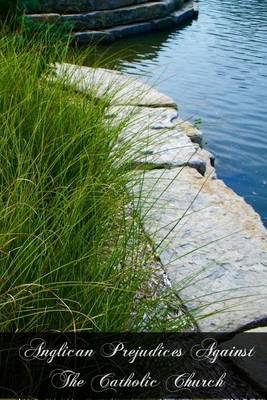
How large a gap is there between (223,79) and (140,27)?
4673 mm

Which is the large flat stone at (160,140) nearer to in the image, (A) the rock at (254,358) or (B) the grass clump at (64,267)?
(B) the grass clump at (64,267)

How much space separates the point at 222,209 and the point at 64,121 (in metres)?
0.85

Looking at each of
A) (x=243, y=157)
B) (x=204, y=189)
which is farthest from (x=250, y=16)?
(x=204, y=189)

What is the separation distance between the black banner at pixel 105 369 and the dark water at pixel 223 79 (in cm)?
196

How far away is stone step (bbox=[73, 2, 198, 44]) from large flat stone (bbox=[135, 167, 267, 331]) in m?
9.30

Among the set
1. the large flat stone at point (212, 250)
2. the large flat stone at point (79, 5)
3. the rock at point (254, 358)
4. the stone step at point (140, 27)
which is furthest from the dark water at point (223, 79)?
the rock at point (254, 358)

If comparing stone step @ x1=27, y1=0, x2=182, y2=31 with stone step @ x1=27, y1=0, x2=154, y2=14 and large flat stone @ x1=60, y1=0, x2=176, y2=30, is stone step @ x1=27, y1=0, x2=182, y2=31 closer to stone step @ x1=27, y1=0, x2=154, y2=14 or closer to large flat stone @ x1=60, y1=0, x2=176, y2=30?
large flat stone @ x1=60, y1=0, x2=176, y2=30

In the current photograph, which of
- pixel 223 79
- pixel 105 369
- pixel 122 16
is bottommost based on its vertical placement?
pixel 223 79

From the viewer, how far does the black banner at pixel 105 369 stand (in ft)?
5.38

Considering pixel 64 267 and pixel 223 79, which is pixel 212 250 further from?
pixel 223 79

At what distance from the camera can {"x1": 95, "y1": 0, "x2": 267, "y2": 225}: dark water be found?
6582 mm

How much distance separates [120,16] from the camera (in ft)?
46.3

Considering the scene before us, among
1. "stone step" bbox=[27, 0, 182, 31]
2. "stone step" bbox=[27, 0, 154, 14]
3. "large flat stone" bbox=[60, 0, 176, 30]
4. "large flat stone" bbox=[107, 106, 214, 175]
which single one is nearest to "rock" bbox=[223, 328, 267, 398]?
"large flat stone" bbox=[107, 106, 214, 175]

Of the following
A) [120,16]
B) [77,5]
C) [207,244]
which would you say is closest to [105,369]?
[207,244]
